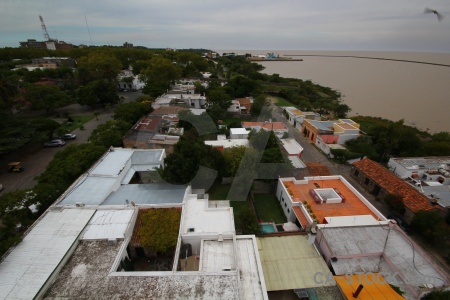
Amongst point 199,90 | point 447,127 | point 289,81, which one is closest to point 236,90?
point 199,90

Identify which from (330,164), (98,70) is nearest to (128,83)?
(98,70)

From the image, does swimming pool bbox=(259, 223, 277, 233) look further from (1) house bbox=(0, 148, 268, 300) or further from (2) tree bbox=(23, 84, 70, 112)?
(2) tree bbox=(23, 84, 70, 112)

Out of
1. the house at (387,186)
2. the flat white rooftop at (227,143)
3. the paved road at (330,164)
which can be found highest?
the flat white rooftop at (227,143)

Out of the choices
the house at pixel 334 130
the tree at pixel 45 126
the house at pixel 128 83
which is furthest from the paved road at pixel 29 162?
the house at pixel 334 130

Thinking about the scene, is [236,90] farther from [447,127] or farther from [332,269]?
[332,269]

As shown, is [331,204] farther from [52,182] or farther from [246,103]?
[246,103]

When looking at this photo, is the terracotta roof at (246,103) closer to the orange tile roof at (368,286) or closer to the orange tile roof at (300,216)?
the orange tile roof at (300,216)
